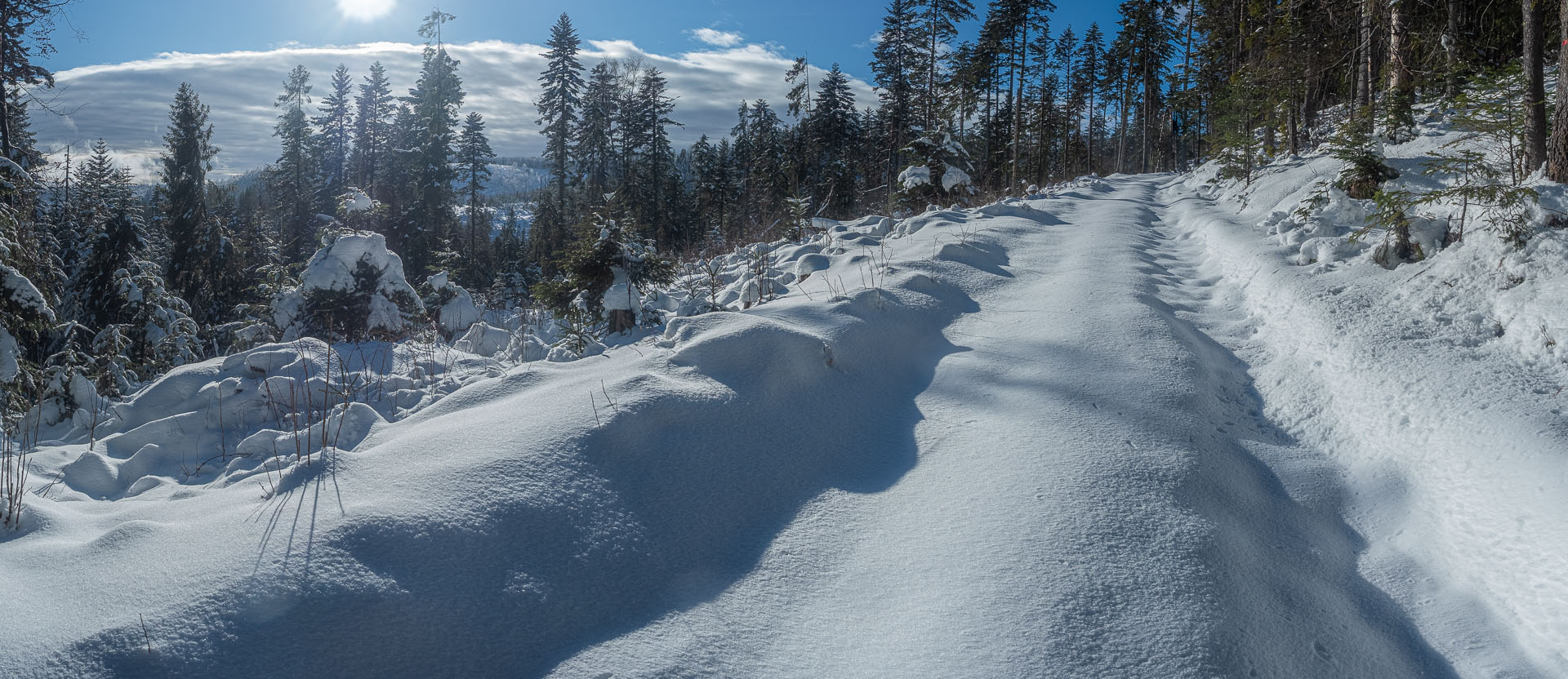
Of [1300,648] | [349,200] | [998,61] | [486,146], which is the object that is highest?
[998,61]

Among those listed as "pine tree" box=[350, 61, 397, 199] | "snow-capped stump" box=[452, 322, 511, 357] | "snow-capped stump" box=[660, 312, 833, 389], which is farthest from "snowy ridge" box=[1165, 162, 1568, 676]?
"pine tree" box=[350, 61, 397, 199]

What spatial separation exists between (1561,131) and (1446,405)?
4216mm

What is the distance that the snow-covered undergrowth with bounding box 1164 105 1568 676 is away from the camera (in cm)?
238

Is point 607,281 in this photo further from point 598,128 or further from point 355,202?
point 598,128

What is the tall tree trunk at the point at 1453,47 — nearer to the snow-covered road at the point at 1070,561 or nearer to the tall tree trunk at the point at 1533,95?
the tall tree trunk at the point at 1533,95

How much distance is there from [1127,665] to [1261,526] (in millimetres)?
1301

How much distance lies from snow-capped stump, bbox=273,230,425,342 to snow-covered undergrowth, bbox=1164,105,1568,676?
30.5ft

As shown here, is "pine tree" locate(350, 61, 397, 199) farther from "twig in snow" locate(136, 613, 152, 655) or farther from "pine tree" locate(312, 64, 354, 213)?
"twig in snow" locate(136, 613, 152, 655)

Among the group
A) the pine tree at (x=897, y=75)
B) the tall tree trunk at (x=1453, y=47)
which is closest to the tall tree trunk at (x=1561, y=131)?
the tall tree trunk at (x=1453, y=47)

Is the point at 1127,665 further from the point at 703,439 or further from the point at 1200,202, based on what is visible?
the point at 1200,202

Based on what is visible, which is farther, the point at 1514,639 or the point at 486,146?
the point at 486,146

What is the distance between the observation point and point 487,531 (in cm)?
249

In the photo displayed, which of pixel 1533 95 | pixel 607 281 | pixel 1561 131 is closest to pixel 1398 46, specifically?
pixel 1533 95

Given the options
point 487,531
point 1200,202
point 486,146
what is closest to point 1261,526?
point 487,531
